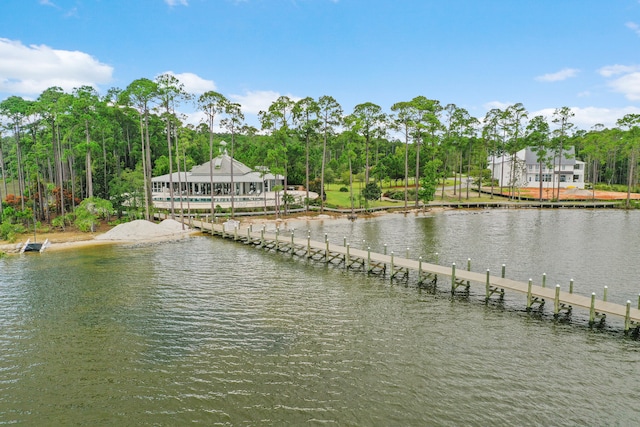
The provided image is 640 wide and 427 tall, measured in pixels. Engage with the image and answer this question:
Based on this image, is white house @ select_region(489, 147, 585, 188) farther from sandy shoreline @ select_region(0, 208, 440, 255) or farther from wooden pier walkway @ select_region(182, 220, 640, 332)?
sandy shoreline @ select_region(0, 208, 440, 255)

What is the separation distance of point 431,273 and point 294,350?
1301 centimetres

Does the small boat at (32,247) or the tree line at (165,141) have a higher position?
the tree line at (165,141)

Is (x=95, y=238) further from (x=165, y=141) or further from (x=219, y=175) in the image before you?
(x=165, y=141)

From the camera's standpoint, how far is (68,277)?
27219 mm

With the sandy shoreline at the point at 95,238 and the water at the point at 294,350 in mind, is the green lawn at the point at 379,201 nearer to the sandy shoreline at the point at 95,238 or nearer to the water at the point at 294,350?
the sandy shoreline at the point at 95,238

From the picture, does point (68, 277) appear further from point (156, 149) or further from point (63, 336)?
point (156, 149)

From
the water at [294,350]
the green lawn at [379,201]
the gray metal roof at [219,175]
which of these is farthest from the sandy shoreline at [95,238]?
the green lawn at [379,201]

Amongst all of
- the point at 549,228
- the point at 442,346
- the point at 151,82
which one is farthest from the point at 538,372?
the point at 151,82

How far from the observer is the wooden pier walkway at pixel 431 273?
Answer: 18656mm

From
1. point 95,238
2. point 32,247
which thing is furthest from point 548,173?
point 32,247

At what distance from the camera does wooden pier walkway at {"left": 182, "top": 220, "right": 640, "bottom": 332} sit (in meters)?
18.7

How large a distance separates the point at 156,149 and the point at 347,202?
37.0 metres

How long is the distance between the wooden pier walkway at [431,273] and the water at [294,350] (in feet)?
3.05

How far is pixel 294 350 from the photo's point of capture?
54.0ft
